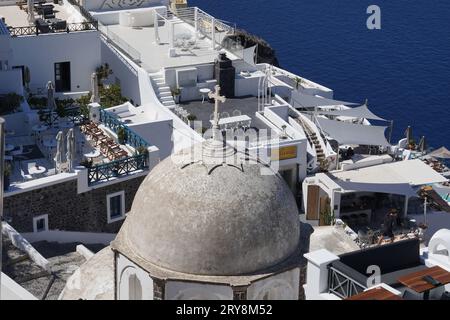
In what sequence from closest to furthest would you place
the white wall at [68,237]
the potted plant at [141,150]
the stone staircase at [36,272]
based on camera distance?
1. the stone staircase at [36,272]
2. the white wall at [68,237]
3. the potted plant at [141,150]

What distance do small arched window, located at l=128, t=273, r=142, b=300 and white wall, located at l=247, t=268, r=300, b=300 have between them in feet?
10.9

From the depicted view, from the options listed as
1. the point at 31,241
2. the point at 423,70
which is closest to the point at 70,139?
the point at 31,241

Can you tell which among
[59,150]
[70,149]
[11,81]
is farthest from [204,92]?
[70,149]

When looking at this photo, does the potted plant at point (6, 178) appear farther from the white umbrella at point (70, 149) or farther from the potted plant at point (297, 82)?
the potted plant at point (297, 82)

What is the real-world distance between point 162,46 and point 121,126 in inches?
692

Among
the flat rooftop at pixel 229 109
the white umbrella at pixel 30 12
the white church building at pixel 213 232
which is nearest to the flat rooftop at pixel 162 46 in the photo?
the flat rooftop at pixel 229 109

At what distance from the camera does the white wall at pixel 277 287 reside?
26.4 metres

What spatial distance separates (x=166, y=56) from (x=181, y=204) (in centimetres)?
3553

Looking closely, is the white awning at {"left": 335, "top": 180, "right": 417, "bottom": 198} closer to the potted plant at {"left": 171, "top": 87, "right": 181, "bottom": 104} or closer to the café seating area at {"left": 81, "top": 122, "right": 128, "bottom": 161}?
the potted plant at {"left": 171, "top": 87, "right": 181, "bottom": 104}

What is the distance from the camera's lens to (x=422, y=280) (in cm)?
2533

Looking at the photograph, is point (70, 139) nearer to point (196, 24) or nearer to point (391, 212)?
point (391, 212)

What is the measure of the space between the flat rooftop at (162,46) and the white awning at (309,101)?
447cm

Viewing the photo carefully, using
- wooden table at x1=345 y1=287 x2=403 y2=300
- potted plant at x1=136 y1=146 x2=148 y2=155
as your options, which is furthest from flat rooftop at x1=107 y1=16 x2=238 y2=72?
wooden table at x1=345 y1=287 x2=403 y2=300

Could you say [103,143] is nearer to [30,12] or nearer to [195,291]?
[30,12]
